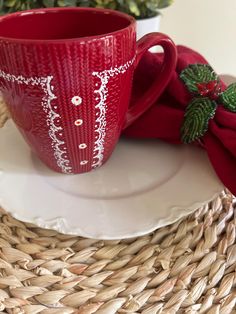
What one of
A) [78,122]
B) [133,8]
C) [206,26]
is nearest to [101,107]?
[78,122]

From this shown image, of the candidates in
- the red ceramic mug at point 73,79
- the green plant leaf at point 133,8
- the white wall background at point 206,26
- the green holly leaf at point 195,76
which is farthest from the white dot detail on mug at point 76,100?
the white wall background at point 206,26

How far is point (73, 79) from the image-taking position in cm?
28

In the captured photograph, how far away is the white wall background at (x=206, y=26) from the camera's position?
780mm

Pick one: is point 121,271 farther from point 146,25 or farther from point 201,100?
point 146,25

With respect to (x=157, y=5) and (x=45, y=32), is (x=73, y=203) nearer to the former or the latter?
(x=45, y=32)

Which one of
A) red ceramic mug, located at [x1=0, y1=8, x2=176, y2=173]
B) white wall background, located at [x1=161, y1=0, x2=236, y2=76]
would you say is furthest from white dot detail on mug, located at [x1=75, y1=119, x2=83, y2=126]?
white wall background, located at [x1=161, y1=0, x2=236, y2=76]

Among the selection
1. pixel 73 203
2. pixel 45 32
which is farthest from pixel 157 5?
pixel 73 203

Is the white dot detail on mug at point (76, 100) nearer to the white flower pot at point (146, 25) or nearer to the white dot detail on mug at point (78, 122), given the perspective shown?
the white dot detail on mug at point (78, 122)

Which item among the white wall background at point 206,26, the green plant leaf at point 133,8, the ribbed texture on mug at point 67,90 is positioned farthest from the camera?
the white wall background at point 206,26

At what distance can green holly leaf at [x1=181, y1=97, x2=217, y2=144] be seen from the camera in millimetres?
343

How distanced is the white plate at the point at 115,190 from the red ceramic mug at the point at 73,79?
0.06 ft

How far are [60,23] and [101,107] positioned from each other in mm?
101

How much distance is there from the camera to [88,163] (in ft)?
1.13

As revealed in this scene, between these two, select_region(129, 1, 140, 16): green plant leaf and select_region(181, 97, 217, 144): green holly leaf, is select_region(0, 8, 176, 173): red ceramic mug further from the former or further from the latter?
select_region(129, 1, 140, 16): green plant leaf
